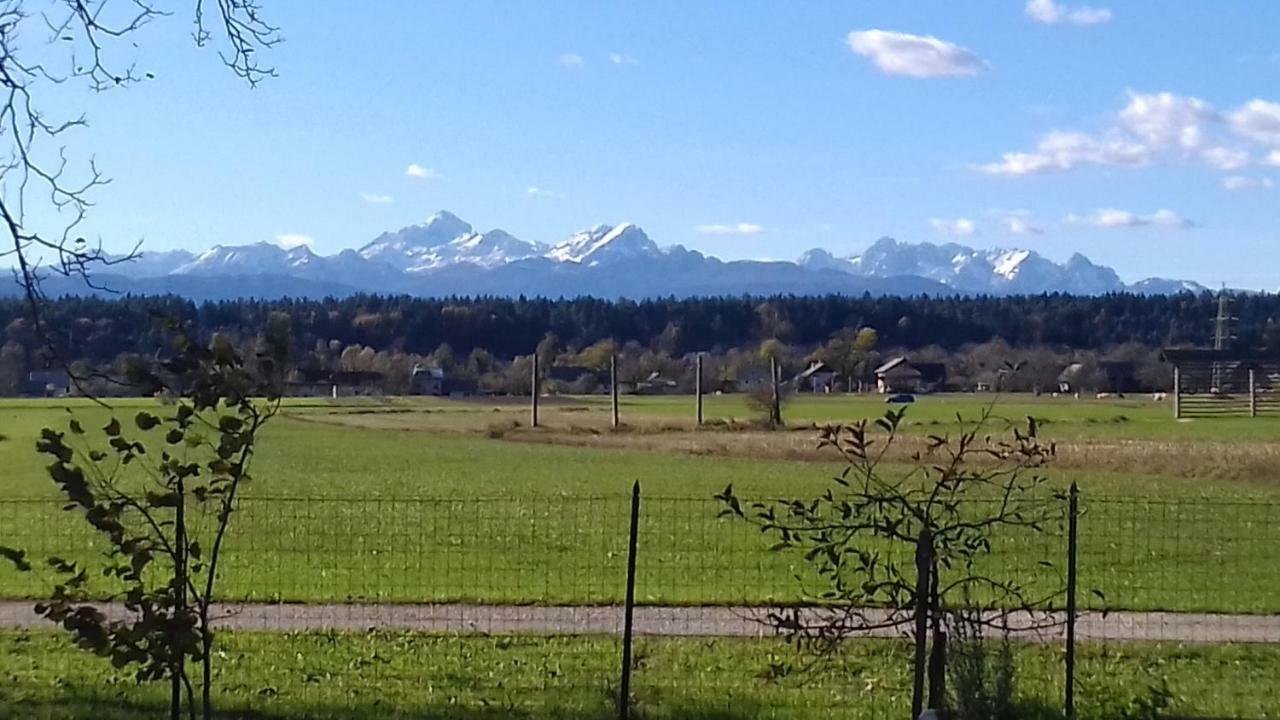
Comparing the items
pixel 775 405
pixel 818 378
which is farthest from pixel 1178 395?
pixel 818 378

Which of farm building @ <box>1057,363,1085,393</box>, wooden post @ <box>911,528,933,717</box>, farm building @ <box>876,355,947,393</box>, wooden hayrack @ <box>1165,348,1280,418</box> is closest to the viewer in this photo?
wooden post @ <box>911,528,933,717</box>

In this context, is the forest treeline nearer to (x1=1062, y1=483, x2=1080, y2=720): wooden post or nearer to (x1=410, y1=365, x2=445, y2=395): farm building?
(x1=410, y1=365, x2=445, y2=395): farm building

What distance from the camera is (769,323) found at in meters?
167

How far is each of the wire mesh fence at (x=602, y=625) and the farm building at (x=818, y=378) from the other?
106661mm

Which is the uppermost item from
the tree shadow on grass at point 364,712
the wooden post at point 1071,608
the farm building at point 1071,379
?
the wooden post at point 1071,608

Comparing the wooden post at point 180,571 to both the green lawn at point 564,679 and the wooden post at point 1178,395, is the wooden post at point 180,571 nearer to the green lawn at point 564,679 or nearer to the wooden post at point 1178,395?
the green lawn at point 564,679

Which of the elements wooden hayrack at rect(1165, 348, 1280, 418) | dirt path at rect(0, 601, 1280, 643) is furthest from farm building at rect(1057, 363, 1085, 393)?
dirt path at rect(0, 601, 1280, 643)

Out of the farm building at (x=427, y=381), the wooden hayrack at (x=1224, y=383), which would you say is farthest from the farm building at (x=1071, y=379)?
the farm building at (x=427, y=381)

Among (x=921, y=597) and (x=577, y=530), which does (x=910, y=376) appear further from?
(x=921, y=597)

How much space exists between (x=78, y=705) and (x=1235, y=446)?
130ft

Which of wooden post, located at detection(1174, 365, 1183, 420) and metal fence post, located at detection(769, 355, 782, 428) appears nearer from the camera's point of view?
metal fence post, located at detection(769, 355, 782, 428)

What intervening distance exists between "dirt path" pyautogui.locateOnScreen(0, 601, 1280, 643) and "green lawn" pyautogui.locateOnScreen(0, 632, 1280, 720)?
2.26 feet

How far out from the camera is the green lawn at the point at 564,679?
31.5 ft

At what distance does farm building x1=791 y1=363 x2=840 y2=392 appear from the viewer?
131125 mm
